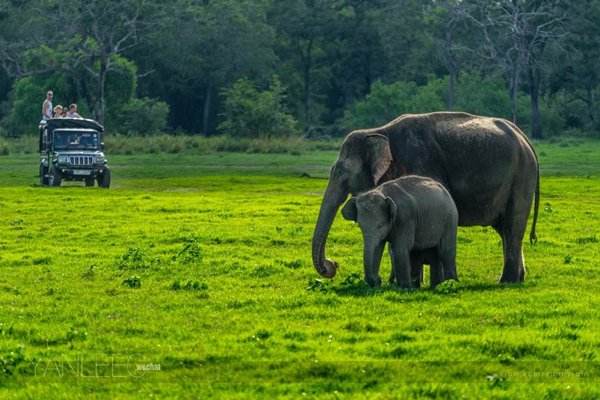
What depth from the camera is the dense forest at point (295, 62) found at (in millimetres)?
83312

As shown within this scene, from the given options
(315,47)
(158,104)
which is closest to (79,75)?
(158,104)

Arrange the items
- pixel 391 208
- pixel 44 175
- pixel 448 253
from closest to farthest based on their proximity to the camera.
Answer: pixel 391 208, pixel 448 253, pixel 44 175

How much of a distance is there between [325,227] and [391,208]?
50.2 inches

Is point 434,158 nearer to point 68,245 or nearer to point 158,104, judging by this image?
point 68,245

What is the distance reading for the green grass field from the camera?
36.1 feet

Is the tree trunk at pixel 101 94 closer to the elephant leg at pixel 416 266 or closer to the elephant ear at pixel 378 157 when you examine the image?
the elephant ear at pixel 378 157

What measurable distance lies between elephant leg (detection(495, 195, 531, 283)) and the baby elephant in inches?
52.3

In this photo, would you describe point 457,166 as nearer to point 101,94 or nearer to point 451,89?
point 101,94

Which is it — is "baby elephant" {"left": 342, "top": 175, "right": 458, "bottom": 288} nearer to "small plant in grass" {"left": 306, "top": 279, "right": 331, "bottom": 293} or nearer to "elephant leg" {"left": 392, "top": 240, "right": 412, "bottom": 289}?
"elephant leg" {"left": 392, "top": 240, "right": 412, "bottom": 289}

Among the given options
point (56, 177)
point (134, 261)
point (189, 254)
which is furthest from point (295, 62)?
point (134, 261)

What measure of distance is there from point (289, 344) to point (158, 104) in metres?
76.5

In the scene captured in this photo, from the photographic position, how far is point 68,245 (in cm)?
2362

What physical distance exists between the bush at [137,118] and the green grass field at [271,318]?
58489 millimetres

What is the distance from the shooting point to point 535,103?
8931 centimetres
